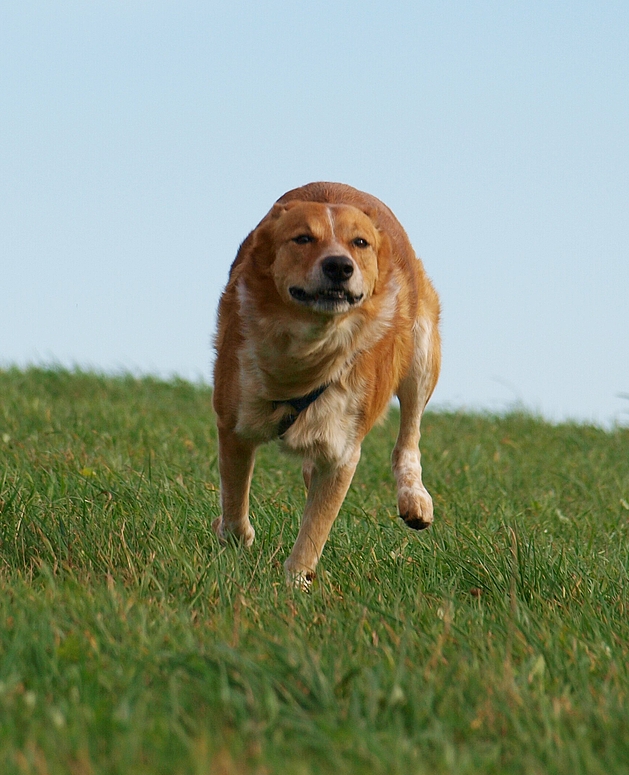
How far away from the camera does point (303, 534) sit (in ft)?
13.4

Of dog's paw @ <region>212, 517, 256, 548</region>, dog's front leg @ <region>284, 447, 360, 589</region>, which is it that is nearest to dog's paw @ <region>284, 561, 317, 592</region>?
dog's front leg @ <region>284, 447, 360, 589</region>

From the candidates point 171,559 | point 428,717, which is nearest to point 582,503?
point 171,559

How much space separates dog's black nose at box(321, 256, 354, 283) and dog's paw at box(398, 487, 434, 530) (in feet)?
4.21

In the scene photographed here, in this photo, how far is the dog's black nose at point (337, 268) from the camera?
3.73 metres

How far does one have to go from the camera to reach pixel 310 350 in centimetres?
405

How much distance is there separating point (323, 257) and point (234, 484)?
115cm

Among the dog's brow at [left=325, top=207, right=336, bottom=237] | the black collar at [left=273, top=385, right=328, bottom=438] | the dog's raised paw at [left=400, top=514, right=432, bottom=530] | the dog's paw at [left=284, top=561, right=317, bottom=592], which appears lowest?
the dog's raised paw at [left=400, top=514, right=432, bottom=530]

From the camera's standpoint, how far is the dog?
388 cm

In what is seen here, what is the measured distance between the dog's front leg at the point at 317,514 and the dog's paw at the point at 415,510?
40 cm

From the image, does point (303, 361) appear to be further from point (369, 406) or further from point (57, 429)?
point (57, 429)

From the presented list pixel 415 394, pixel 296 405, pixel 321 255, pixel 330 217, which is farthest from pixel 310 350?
pixel 415 394

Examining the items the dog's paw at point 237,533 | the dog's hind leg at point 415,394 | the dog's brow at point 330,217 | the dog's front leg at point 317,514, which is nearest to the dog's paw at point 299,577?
the dog's front leg at point 317,514

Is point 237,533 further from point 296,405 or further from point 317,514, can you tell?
point 296,405

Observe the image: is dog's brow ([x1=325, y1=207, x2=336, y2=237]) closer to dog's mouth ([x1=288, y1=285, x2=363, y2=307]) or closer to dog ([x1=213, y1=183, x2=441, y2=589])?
dog ([x1=213, y1=183, x2=441, y2=589])
